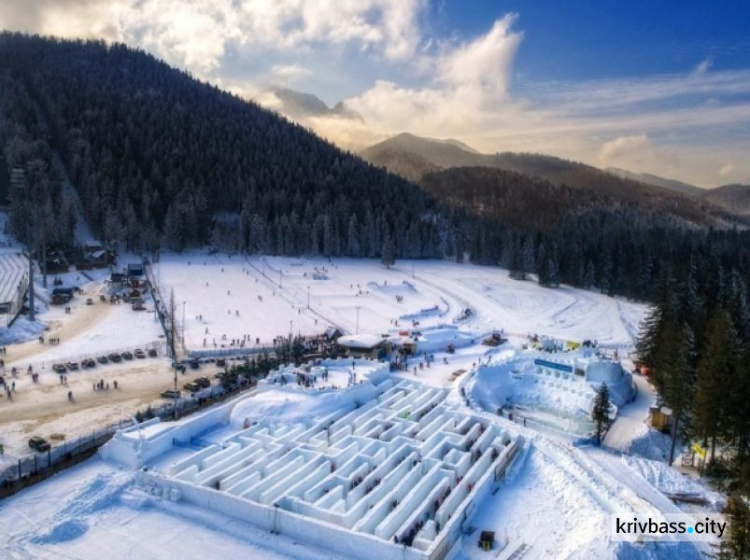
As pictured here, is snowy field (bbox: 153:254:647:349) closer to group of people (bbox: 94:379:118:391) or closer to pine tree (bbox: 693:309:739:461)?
group of people (bbox: 94:379:118:391)

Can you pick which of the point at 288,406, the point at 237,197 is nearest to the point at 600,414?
the point at 288,406

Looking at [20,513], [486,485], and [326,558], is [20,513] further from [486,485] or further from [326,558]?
[486,485]

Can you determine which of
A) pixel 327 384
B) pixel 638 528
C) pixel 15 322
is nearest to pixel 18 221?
pixel 15 322

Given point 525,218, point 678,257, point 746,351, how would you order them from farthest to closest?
point 525,218 → point 678,257 → point 746,351

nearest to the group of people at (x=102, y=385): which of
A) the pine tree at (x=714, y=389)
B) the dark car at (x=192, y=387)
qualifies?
the dark car at (x=192, y=387)

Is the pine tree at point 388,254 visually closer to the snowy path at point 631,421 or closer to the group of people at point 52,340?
the snowy path at point 631,421

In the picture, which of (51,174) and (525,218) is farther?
(525,218)
